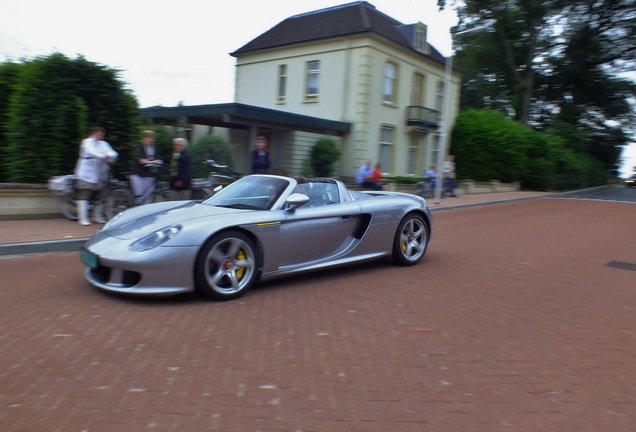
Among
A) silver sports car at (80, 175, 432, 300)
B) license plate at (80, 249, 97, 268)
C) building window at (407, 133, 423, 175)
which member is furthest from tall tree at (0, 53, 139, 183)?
building window at (407, 133, 423, 175)

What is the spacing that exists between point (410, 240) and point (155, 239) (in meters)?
3.50

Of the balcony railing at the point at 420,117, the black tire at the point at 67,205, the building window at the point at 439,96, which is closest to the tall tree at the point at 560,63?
the building window at the point at 439,96

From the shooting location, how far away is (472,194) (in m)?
24.4

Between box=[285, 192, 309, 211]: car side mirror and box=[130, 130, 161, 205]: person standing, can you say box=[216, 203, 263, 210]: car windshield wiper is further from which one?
box=[130, 130, 161, 205]: person standing

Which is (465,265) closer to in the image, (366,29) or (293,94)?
(366,29)

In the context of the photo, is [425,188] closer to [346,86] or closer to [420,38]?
[346,86]

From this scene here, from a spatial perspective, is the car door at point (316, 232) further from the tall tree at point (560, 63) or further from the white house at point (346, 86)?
the tall tree at point (560, 63)

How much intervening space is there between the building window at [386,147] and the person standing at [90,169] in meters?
16.8

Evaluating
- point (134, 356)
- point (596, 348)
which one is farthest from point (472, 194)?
point (134, 356)

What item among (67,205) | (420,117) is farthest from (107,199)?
(420,117)

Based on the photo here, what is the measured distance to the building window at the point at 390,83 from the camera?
23.3 meters

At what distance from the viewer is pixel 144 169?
28.9 ft

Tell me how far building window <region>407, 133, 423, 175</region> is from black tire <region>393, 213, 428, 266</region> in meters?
20.0

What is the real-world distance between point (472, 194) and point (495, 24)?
53.2 ft
